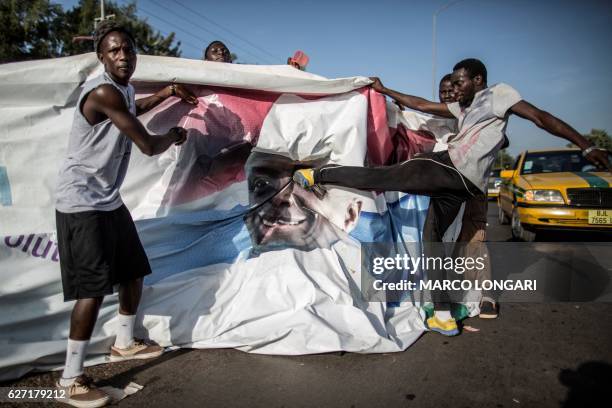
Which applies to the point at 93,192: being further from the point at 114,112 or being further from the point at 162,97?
the point at 162,97

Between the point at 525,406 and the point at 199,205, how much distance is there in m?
2.45

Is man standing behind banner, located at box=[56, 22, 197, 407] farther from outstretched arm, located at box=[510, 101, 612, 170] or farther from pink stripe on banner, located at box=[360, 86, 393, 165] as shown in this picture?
outstretched arm, located at box=[510, 101, 612, 170]

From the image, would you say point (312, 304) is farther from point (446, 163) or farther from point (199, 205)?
point (446, 163)

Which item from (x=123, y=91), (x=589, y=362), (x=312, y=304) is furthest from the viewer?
(x=312, y=304)

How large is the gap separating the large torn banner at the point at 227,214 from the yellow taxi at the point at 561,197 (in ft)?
11.2

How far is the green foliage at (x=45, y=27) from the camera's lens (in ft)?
62.1

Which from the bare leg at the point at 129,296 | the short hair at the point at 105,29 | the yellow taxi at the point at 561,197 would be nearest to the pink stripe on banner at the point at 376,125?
the short hair at the point at 105,29

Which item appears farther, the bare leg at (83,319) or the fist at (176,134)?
the fist at (176,134)

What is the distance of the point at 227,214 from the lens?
325 cm

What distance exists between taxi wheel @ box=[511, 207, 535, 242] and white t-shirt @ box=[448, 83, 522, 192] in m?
4.10

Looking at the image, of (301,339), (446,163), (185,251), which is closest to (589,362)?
(446,163)

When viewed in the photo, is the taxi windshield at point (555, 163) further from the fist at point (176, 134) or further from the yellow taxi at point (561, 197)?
the fist at point (176, 134)

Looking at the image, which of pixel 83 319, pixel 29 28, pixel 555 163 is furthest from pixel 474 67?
pixel 29 28

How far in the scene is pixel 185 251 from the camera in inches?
120
